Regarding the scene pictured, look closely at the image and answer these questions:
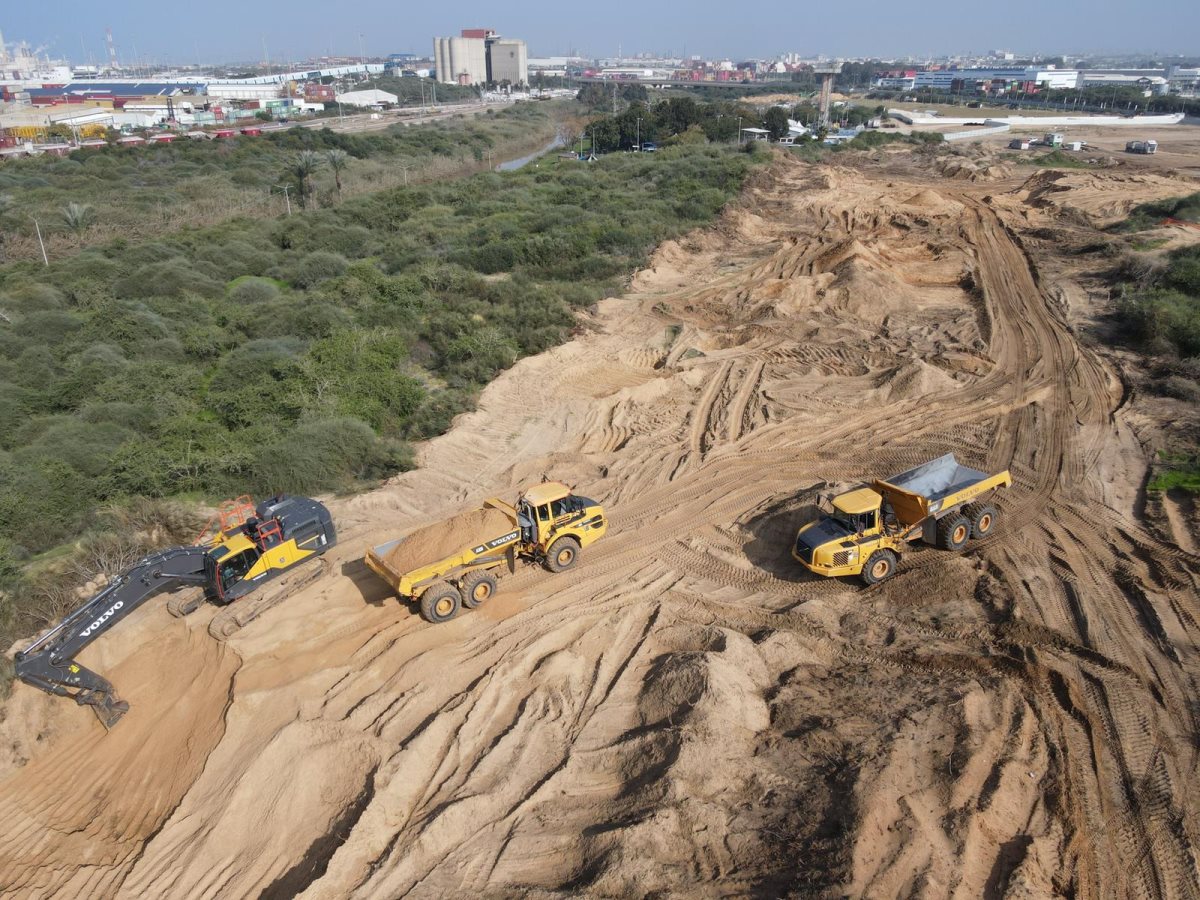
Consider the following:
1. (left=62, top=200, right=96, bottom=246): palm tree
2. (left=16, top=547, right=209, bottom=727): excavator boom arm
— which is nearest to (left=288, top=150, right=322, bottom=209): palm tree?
(left=62, top=200, right=96, bottom=246): palm tree

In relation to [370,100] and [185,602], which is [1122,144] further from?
[370,100]

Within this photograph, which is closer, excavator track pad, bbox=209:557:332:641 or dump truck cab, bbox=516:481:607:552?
excavator track pad, bbox=209:557:332:641

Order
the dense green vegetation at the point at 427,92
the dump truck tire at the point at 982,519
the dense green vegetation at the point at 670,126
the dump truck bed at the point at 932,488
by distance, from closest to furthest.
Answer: the dump truck bed at the point at 932,488, the dump truck tire at the point at 982,519, the dense green vegetation at the point at 670,126, the dense green vegetation at the point at 427,92

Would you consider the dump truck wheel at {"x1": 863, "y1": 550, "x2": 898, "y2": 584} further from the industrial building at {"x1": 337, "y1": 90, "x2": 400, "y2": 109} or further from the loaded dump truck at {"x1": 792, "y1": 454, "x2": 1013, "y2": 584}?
the industrial building at {"x1": 337, "y1": 90, "x2": 400, "y2": 109}

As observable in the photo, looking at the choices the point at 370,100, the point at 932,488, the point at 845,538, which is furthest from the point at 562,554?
the point at 370,100

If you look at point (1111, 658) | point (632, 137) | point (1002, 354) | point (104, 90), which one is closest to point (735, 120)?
point (632, 137)

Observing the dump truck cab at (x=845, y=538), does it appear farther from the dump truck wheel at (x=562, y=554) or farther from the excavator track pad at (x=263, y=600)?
the excavator track pad at (x=263, y=600)

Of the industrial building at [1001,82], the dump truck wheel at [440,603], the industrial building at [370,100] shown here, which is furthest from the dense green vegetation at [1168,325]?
the industrial building at [1001,82]

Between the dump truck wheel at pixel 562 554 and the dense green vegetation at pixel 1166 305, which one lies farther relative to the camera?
the dense green vegetation at pixel 1166 305
